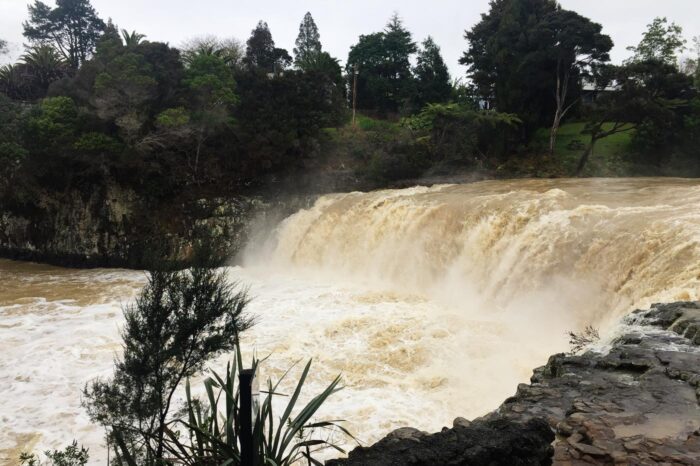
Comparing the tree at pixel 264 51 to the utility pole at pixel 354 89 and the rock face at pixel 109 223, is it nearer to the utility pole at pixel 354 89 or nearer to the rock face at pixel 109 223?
the utility pole at pixel 354 89

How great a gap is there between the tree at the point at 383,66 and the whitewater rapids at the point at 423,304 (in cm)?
2126

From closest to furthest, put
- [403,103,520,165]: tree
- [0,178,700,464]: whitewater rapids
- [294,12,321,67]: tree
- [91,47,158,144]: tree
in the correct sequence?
1. [0,178,700,464]: whitewater rapids
2. [91,47,158,144]: tree
3. [403,103,520,165]: tree
4. [294,12,321,67]: tree

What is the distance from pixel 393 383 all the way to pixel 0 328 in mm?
8876

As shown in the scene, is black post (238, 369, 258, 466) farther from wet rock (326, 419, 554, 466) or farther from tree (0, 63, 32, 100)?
tree (0, 63, 32, 100)

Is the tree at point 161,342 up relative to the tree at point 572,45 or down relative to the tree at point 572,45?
down

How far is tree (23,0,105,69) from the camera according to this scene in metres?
32.9

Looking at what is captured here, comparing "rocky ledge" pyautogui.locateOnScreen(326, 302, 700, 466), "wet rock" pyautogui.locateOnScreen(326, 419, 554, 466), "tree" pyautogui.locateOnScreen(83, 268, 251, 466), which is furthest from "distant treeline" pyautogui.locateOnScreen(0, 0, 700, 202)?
"wet rock" pyautogui.locateOnScreen(326, 419, 554, 466)

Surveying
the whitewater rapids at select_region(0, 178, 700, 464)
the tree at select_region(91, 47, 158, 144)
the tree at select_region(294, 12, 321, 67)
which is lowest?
the whitewater rapids at select_region(0, 178, 700, 464)

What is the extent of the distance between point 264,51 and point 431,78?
12768 mm

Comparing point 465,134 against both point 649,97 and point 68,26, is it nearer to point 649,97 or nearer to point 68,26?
point 649,97

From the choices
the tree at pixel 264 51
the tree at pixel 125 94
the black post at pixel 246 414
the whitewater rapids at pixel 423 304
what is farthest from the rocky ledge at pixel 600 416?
the tree at pixel 264 51

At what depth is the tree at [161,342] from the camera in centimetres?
471

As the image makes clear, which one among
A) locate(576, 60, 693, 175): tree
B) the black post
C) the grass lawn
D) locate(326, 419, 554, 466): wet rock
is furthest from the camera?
the grass lawn

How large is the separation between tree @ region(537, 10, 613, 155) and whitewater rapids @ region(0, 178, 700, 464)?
26.8 feet
